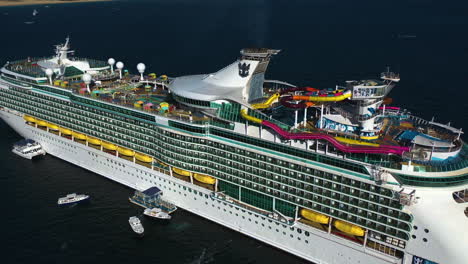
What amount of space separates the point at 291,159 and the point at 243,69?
17535 millimetres

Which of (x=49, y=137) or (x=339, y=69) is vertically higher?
(x=339, y=69)

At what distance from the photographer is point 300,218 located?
178 feet

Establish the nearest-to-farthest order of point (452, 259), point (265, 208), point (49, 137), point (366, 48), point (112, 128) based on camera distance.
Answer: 1. point (452, 259)
2. point (265, 208)
3. point (112, 128)
4. point (49, 137)
5. point (366, 48)

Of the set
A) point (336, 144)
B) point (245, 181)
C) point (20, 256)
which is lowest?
point (20, 256)

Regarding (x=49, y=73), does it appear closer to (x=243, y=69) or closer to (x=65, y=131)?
(x=65, y=131)

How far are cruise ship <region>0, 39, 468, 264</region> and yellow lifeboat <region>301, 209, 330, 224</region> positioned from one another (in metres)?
0.13

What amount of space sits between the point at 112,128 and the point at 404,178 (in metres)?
51.1

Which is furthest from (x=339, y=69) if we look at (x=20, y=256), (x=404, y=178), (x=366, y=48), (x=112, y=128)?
(x=20, y=256)

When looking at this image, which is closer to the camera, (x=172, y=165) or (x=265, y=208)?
(x=265, y=208)

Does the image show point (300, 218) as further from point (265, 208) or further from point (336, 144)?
point (336, 144)

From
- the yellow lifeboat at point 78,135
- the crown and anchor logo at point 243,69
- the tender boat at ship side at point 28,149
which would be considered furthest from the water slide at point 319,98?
the tender boat at ship side at point 28,149

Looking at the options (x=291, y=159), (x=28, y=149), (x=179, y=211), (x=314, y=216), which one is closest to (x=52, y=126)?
(x=28, y=149)

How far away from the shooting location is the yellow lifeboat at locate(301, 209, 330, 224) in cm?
5194

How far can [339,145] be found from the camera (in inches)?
1864
